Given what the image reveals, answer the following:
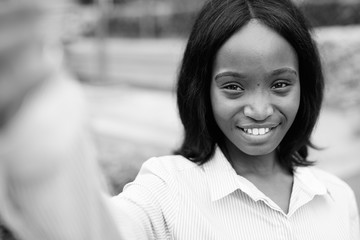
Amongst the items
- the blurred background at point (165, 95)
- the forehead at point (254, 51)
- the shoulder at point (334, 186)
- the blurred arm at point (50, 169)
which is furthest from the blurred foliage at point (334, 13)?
the blurred arm at point (50, 169)

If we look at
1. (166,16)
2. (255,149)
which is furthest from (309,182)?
(166,16)

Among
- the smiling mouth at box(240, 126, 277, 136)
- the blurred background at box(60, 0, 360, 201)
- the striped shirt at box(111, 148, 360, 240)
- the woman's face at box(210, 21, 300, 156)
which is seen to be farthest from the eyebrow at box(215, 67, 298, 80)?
the blurred background at box(60, 0, 360, 201)

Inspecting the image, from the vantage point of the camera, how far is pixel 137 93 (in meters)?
9.26

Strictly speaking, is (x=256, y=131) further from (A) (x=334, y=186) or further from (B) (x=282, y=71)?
(A) (x=334, y=186)

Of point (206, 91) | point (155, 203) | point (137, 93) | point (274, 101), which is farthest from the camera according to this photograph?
point (137, 93)

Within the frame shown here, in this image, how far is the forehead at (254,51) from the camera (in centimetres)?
147

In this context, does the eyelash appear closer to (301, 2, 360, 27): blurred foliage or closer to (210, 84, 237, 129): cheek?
(210, 84, 237, 129): cheek

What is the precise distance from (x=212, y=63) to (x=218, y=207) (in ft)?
1.40

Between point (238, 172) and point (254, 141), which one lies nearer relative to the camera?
point (254, 141)

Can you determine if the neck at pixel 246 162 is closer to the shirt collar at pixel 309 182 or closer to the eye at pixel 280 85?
the shirt collar at pixel 309 182

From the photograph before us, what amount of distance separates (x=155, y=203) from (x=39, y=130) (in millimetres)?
762

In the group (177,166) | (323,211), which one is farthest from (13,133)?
(323,211)

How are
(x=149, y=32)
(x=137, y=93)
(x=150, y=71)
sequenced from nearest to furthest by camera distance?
(x=137, y=93) < (x=150, y=71) < (x=149, y=32)

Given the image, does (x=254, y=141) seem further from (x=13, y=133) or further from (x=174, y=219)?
(x=13, y=133)
